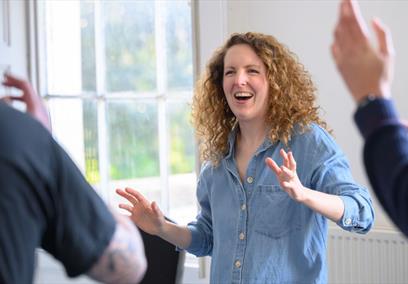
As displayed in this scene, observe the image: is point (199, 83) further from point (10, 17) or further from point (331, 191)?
point (10, 17)

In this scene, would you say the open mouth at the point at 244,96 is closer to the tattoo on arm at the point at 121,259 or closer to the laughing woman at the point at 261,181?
the laughing woman at the point at 261,181

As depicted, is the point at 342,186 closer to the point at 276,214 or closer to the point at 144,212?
the point at 276,214

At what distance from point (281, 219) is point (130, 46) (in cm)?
174

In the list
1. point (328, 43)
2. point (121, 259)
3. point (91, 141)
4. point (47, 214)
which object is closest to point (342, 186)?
point (121, 259)

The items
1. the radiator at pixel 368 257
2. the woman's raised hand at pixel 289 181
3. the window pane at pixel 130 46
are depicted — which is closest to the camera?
the woman's raised hand at pixel 289 181

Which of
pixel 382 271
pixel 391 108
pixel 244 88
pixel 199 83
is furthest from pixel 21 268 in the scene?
pixel 382 271

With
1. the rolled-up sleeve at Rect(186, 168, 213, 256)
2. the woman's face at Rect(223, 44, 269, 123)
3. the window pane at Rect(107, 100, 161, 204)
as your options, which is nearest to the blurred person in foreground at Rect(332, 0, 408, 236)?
the woman's face at Rect(223, 44, 269, 123)

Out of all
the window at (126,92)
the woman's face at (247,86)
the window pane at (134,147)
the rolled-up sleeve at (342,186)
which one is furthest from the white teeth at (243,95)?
the window pane at (134,147)

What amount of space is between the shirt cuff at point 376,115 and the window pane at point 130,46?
2404 millimetres

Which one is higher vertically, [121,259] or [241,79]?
[241,79]

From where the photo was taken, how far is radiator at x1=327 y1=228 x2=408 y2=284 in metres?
2.44

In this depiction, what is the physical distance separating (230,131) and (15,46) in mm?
1834

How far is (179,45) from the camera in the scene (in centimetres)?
313

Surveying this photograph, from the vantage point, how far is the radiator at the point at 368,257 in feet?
8.02
